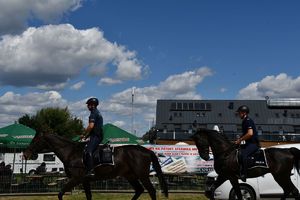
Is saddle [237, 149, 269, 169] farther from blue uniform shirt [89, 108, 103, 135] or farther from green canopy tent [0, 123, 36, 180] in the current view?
green canopy tent [0, 123, 36, 180]

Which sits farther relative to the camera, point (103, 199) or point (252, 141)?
point (103, 199)

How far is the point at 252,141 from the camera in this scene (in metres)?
11.7

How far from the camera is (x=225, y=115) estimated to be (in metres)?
79.2

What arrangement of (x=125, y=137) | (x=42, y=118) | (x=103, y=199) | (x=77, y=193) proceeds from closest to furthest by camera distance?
(x=103, y=199) < (x=77, y=193) < (x=125, y=137) < (x=42, y=118)

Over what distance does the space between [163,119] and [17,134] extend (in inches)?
2238

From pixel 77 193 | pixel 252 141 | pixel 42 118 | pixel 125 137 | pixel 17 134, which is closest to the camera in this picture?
pixel 252 141

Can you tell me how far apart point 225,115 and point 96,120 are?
2724 inches

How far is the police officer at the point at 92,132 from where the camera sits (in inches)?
456

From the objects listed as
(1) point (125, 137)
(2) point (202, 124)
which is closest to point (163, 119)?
(2) point (202, 124)

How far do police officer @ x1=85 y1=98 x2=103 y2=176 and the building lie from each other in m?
64.0

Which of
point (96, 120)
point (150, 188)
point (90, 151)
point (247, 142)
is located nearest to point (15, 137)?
point (90, 151)

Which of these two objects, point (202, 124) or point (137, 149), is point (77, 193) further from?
point (202, 124)

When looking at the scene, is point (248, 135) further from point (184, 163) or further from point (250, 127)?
point (184, 163)

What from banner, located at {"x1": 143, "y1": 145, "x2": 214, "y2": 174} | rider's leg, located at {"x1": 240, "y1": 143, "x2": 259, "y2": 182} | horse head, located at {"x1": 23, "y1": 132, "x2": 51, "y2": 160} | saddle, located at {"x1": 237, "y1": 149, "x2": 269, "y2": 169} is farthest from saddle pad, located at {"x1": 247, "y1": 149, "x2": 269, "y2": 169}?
banner, located at {"x1": 143, "y1": 145, "x2": 214, "y2": 174}
